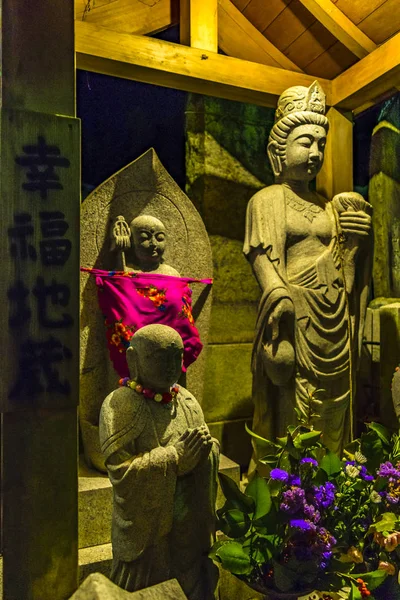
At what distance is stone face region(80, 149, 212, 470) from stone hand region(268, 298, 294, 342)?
0.49m

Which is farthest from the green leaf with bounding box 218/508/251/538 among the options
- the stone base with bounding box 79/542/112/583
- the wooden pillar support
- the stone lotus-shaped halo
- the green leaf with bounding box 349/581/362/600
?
the wooden pillar support

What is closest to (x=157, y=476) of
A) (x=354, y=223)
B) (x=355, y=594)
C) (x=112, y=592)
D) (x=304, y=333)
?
(x=112, y=592)

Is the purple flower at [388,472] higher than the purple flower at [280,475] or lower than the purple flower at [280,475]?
lower

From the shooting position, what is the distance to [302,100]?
306cm

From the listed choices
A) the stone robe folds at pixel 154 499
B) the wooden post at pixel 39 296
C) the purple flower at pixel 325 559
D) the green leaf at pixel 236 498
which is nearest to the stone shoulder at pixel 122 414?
the stone robe folds at pixel 154 499

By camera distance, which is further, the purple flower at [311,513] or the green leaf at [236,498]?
the green leaf at [236,498]

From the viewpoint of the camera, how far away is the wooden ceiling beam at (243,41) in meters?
3.71

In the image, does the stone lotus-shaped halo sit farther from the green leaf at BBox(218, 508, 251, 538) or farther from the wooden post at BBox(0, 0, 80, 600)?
the green leaf at BBox(218, 508, 251, 538)

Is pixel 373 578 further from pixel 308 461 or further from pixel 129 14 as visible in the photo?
pixel 129 14

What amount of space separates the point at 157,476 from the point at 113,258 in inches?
59.9

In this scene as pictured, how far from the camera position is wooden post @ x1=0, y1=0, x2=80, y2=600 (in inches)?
69.1

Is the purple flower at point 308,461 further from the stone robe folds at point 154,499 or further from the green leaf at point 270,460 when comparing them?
the stone robe folds at point 154,499

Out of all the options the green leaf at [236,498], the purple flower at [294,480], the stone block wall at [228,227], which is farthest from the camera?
the stone block wall at [228,227]

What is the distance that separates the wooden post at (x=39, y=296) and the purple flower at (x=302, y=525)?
767 millimetres
